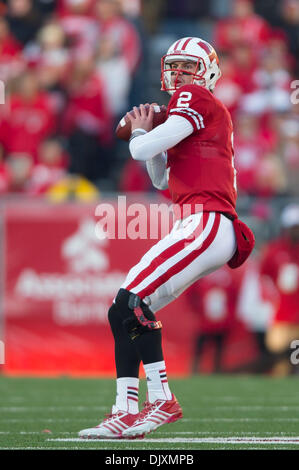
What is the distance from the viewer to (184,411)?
6336mm

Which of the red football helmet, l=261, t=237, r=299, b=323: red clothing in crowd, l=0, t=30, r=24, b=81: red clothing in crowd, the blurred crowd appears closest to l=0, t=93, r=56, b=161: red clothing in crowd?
the blurred crowd

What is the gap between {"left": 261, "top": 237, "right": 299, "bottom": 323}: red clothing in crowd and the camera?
9367 mm

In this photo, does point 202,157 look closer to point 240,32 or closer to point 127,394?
point 127,394

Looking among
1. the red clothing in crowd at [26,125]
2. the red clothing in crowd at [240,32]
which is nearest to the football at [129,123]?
the red clothing in crowd at [26,125]

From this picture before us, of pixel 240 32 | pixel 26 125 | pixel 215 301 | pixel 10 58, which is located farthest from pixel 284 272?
pixel 10 58

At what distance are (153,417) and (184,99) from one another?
1.45 meters

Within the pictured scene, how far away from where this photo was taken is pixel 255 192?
10.2m

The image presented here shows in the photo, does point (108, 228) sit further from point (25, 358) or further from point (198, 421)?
point (198, 421)

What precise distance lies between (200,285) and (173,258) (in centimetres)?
471

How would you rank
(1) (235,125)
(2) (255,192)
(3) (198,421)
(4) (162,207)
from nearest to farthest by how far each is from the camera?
(3) (198,421) → (4) (162,207) → (2) (255,192) → (1) (235,125)

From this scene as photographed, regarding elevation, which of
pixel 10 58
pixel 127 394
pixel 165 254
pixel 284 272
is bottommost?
pixel 127 394

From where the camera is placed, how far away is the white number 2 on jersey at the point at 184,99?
4785 millimetres

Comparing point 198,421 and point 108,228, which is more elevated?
point 108,228

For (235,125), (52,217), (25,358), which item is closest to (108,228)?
(52,217)
